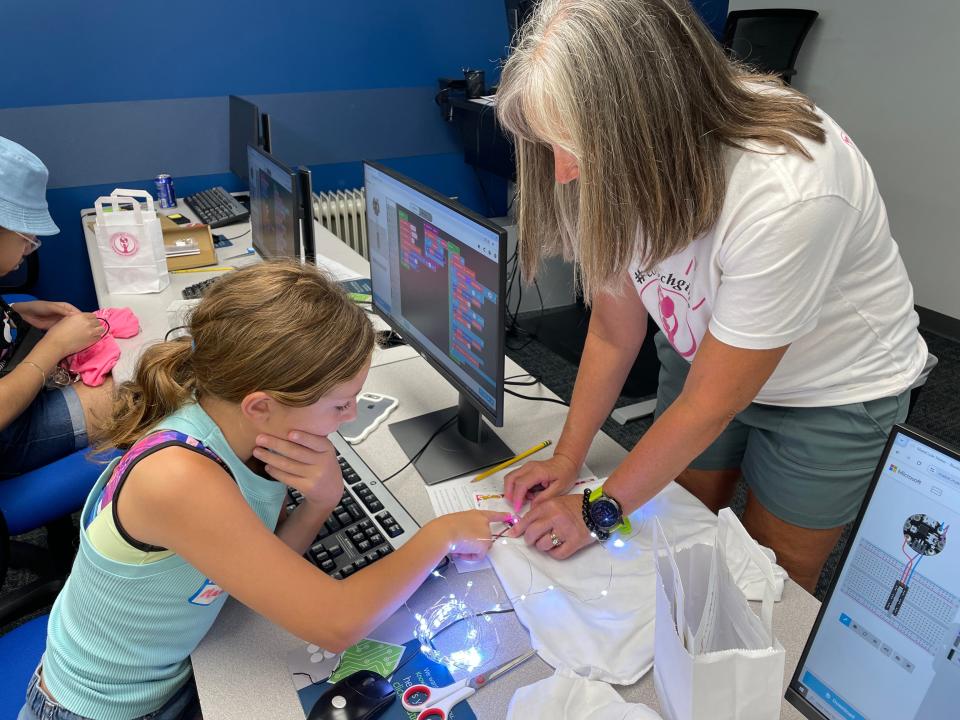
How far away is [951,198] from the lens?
11.1 ft

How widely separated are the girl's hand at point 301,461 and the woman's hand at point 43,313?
1.25 meters

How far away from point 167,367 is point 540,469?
0.60 metres

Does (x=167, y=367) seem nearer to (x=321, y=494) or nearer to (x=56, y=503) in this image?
(x=321, y=494)

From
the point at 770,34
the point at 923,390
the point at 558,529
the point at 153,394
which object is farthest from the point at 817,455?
the point at 770,34

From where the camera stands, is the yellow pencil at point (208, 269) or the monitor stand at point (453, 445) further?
the yellow pencil at point (208, 269)

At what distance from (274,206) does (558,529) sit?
124 cm

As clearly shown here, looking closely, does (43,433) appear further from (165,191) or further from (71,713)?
(165,191)

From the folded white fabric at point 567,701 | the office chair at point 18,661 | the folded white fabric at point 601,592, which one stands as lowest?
the office chair at point 18,661

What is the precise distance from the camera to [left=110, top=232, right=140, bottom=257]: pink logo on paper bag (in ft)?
6.57

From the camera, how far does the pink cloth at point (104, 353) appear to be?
67.9 inches

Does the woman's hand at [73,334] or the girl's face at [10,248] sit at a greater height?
the girl's face at [10,248]

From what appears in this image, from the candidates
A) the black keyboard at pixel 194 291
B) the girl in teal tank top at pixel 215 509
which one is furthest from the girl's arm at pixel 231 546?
the black keyboard at pixel 194 291

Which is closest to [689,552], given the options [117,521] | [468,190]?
[117,521]

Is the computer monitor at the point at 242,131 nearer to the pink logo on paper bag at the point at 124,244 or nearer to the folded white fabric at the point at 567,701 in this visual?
the pink logo on paper bag at the point at 124,244
